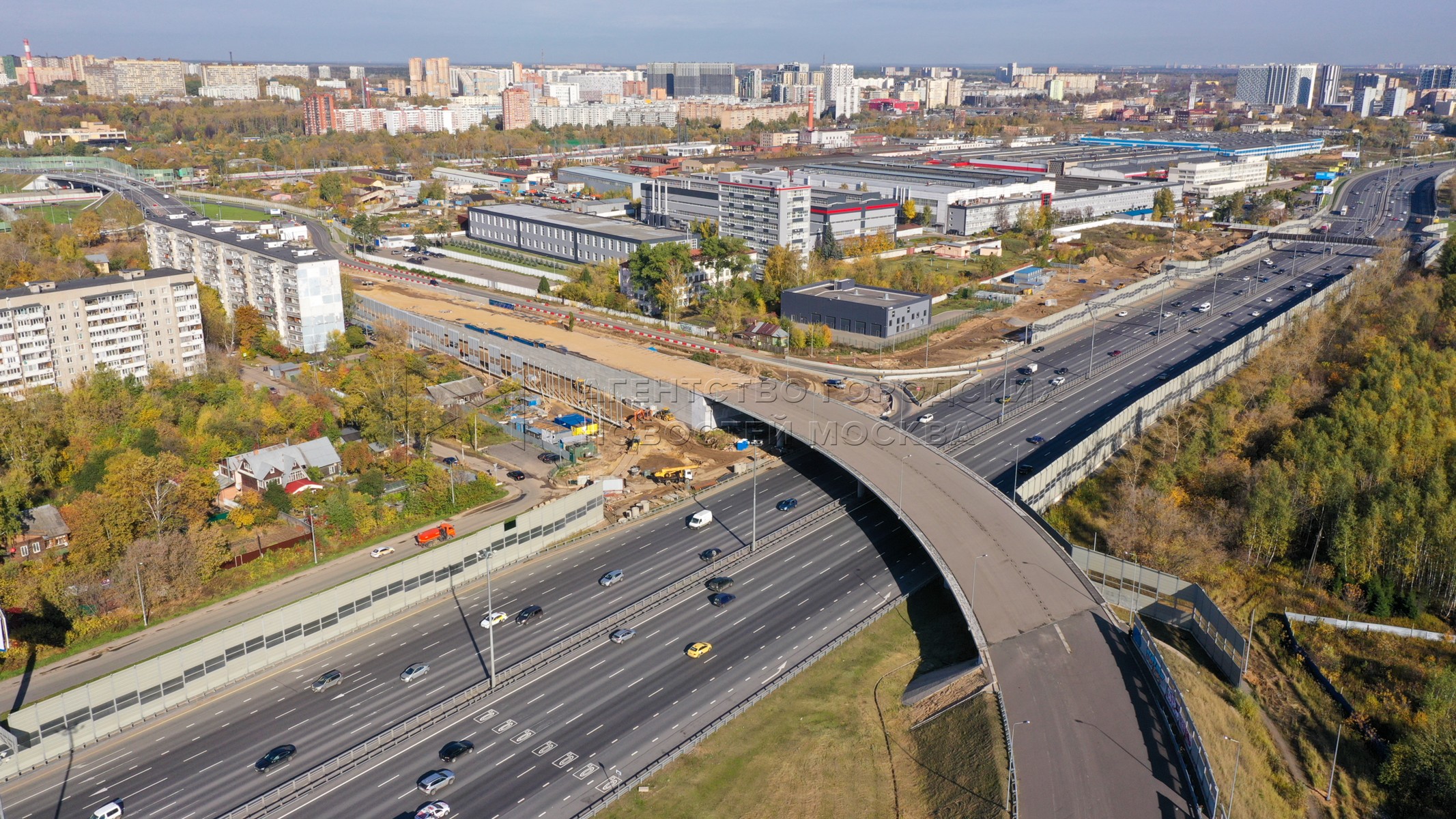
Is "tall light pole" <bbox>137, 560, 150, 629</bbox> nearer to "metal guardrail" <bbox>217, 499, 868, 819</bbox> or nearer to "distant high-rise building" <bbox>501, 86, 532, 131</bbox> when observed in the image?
"metal guardrail" <bbox>217, 499, 868, 819</bbox>

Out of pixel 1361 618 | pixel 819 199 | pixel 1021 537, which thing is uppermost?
pixel 819 199

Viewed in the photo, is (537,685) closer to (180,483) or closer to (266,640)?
(266,640)

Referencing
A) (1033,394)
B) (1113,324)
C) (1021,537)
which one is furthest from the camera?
(1113,324)

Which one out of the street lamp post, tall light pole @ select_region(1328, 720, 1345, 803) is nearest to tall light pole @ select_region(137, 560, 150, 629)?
the street lamp post

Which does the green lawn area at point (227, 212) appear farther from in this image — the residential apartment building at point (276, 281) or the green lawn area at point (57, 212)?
the residential apartment building at point (276, 281)

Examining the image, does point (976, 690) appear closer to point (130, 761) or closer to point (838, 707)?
point (838, 707)

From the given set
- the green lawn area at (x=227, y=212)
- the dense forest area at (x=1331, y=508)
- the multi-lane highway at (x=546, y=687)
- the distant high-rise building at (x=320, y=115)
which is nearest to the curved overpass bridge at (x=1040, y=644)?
the multi-lane highway at (x=546, y=687)

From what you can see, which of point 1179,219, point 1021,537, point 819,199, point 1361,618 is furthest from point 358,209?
point 1361,618

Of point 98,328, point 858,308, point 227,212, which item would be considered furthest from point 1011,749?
point 227,212
